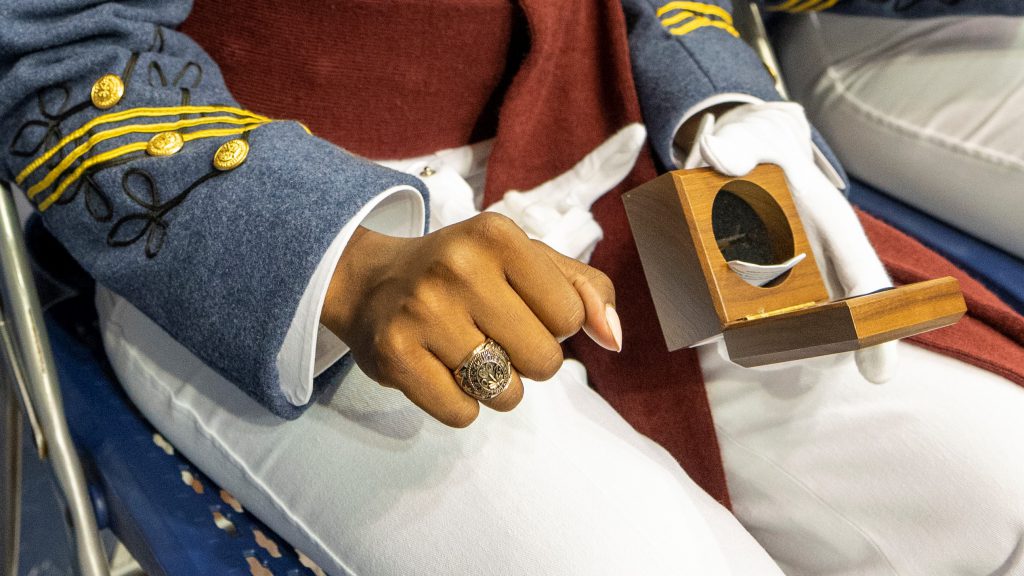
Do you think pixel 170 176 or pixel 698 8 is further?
pixel 698 8

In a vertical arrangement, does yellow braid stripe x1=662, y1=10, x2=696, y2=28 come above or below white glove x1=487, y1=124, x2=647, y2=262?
above

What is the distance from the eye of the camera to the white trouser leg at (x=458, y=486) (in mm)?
455

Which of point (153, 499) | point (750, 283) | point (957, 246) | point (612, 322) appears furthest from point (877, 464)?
point (153, 499)

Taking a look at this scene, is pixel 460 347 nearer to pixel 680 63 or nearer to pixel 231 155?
pixel 231 155

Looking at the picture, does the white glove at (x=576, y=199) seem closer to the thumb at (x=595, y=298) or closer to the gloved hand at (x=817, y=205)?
the gloved hand at (x=817, y=205)

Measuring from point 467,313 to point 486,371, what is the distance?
3 cm

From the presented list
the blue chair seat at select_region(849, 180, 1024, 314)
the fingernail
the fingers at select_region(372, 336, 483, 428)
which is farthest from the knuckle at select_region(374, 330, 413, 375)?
the blue chair seat at select_region(849, 180, 1024, 314)

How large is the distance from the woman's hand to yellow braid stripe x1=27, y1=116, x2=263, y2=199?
0.20m

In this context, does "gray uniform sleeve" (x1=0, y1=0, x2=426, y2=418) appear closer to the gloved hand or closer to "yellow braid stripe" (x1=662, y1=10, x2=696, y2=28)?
the gloved hand

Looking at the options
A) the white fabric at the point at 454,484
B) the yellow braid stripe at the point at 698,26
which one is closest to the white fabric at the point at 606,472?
the white fabric at the point at 454,484

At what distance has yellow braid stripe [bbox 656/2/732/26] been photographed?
0.70 m

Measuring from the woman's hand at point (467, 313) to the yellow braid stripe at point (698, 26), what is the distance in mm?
400

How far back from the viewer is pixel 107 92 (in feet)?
1.56

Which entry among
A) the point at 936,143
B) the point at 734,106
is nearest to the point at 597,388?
the point at 734,106
